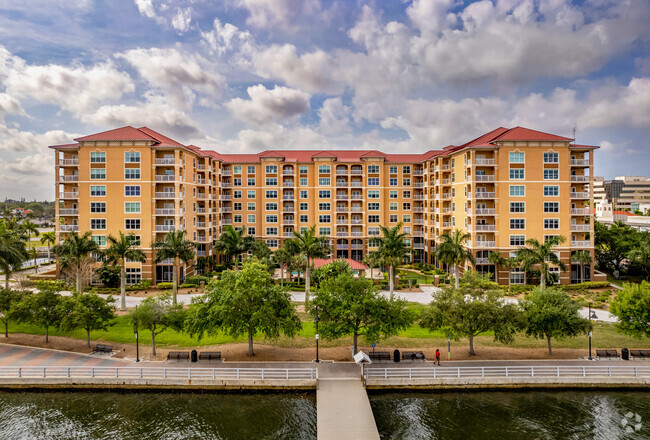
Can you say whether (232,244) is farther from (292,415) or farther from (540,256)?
(540,256)

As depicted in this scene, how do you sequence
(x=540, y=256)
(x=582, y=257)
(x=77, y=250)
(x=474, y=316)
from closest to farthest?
(x=474, y=316), (x=77, y=250), (x=540, y=256), (x=582, y=257)

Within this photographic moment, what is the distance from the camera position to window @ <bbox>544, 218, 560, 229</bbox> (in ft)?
165

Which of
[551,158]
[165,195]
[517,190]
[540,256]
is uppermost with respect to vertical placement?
[551,158]

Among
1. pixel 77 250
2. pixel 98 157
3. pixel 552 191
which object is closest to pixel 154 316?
pixel 77 250

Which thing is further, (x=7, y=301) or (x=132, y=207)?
(x=132, y=207)

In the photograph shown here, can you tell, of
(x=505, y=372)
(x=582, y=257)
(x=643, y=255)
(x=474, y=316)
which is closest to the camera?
(x=505, y=372)

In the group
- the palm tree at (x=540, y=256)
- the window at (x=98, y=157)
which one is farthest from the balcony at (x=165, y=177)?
the palm tree at (x=540, y=256)

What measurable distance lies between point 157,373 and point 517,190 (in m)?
46.7

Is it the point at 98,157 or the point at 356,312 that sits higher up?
the point at 98,157

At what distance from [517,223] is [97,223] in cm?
5511

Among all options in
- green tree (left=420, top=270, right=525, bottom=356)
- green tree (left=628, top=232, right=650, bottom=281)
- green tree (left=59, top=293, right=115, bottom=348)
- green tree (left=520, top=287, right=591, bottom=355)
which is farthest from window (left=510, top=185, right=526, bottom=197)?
green tree (left=59, top=293, right=115, bottom=348)

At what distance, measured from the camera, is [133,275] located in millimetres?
48875

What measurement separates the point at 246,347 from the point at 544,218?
139ft

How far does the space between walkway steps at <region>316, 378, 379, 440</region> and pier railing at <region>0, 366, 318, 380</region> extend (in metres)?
1.97
